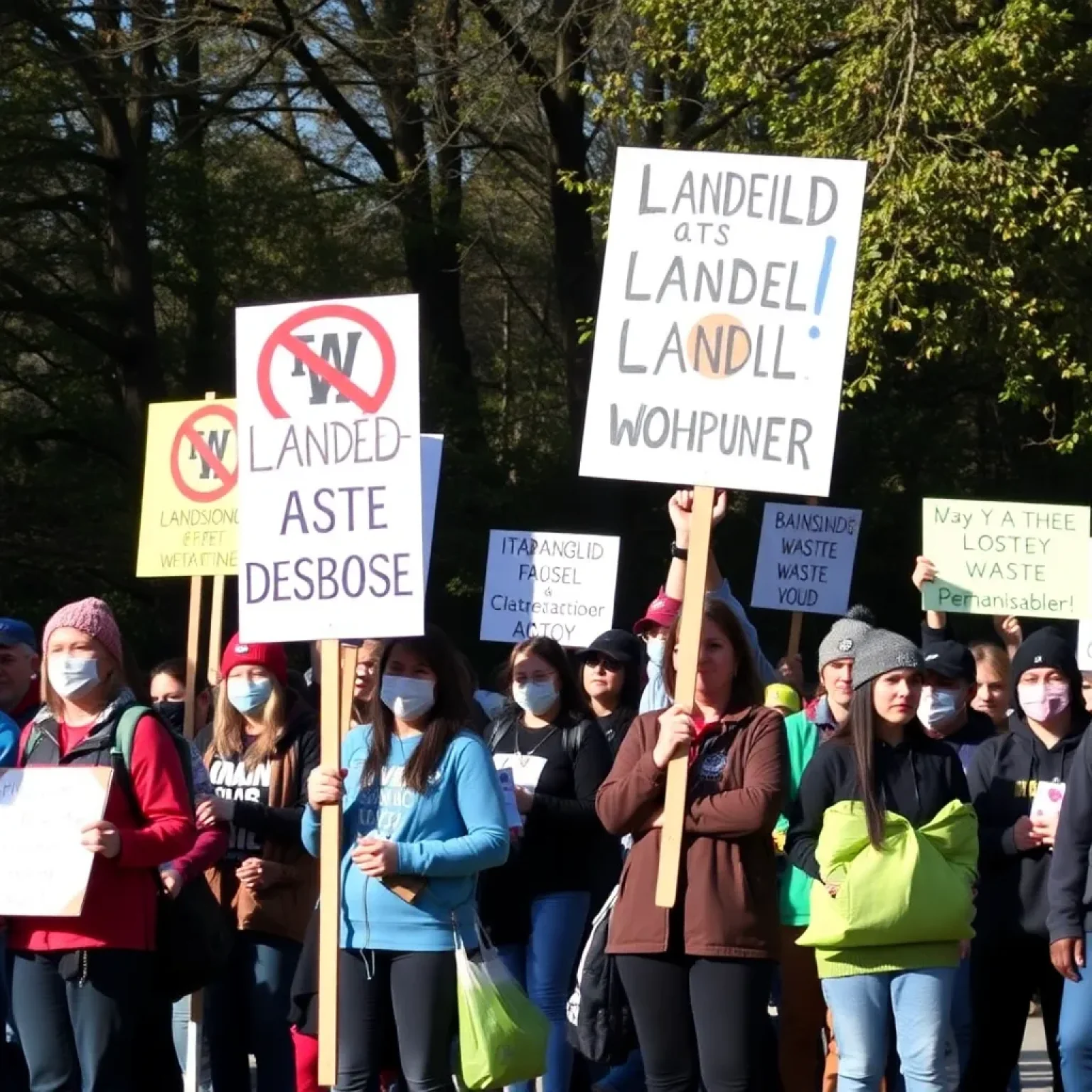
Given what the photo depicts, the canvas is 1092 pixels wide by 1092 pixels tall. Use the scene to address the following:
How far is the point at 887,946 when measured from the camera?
229 inches

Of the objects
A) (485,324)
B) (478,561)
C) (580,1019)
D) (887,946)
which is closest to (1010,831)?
(887,946)

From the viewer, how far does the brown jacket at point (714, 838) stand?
541cm

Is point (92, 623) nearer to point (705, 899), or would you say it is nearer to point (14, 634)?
point (14, 634)

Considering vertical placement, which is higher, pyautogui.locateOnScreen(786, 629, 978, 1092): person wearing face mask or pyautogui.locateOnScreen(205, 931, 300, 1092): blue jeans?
pyautogui.locateOnScreen(786, 629, 978, 1092): person wearing face mask

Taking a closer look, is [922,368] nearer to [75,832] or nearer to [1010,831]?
[1010,831]

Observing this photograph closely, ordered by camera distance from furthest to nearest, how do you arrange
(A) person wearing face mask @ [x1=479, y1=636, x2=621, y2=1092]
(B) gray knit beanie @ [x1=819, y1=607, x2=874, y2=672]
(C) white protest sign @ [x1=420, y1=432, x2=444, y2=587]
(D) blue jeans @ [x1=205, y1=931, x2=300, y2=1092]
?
(C) white protest sign @ [x1=420, y1=432, x2=444, y2=587]
(B) gray knit beanie @ [x1=819, y1=607, x2=874, y2=672]
(A) person wearing face mask @ [x1=479, y1=636, x2=621, y2=1092]
(D) blue jeans @ [x1=205, y1=931, x2=300, y2=1092]

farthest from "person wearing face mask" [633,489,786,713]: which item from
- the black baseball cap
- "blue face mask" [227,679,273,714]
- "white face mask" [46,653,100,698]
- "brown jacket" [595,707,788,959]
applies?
"white face mask" [46,653,100,698]

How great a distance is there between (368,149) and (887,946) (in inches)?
739

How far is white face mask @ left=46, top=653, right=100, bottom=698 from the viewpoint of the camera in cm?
550

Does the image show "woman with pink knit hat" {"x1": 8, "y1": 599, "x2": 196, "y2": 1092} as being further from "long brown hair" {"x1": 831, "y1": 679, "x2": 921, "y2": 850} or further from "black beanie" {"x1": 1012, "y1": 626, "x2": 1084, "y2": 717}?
"black beanie" {"x1": 1012, "y1": 626, "x2": 1084, "y2": 717}

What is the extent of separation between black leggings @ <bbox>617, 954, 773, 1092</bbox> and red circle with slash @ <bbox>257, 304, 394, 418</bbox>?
1.67 metres

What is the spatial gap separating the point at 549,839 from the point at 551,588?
3.58m

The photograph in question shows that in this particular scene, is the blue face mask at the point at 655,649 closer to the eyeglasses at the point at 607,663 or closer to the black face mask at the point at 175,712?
the eyeglasses at the point at 607,663

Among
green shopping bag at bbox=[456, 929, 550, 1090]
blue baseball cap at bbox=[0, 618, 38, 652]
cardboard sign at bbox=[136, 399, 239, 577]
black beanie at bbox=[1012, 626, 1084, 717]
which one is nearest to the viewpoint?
green shopping bag at bbox=[456, 929, 550, 1090]
